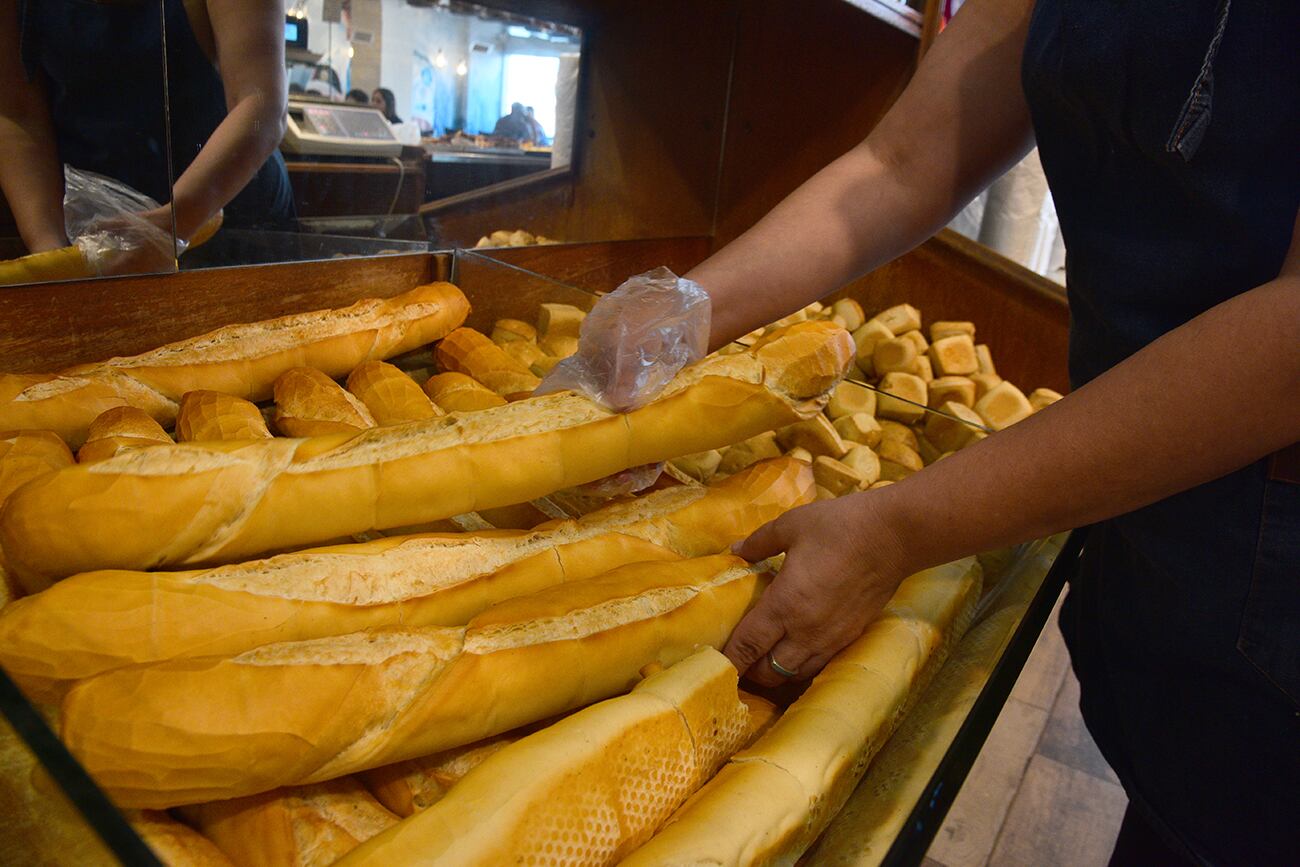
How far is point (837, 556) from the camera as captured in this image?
0.84 metres

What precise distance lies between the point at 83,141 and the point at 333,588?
3.12ft

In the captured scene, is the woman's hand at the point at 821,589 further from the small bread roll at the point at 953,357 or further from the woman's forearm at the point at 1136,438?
the small bread roll at the point at 953,357

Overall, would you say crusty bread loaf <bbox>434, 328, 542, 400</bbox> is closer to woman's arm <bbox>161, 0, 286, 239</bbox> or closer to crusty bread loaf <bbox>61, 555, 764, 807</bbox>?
woman's arm <bbox>161, 0, 286, 239</bbox>

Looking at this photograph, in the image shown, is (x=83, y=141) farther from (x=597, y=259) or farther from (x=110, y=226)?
(x=597, y=259)

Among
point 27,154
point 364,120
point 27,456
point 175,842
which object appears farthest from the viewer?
point 364,120

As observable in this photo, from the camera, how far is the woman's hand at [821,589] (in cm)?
84

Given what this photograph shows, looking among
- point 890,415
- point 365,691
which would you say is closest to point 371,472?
point 365,691

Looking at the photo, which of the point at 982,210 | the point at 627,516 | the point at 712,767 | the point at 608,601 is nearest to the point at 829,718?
the point at 712,767

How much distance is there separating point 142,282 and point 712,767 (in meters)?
1.11

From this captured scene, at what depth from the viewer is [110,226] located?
1340mm

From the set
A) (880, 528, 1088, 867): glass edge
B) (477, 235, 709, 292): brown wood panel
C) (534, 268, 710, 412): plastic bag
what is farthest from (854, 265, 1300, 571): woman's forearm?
(477, 235, 709, 292): brown wood panel

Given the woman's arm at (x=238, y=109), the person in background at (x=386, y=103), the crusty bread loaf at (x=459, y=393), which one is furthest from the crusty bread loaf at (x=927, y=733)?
the person in background at (x=386, y=103)

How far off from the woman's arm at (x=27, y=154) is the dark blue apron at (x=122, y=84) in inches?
0.6

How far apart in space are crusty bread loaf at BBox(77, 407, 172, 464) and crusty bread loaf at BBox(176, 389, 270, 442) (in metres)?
0.04
